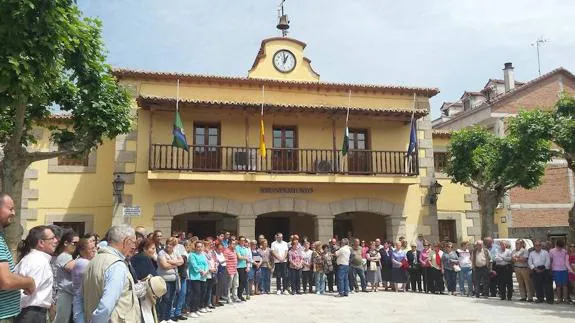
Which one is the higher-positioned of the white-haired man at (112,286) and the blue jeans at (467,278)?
the white-haired man at (112,286)

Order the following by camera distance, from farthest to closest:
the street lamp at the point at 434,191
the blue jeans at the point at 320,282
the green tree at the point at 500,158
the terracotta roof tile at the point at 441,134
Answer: the terracotta roof tile at the point at 441,134 < the street lamp at the point at 434,191 < the blue jeans at the point at 320,282 < the green tree at the point at 500,158

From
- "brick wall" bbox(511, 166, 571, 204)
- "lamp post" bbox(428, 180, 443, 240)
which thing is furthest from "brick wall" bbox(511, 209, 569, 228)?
"lamp post" bbox(428, 180, 443, 240)

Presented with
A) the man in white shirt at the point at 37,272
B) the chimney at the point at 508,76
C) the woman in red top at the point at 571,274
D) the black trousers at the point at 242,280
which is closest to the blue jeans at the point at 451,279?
the woman in red top at the point at 571,274

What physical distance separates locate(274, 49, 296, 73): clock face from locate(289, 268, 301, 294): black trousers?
23.9ft

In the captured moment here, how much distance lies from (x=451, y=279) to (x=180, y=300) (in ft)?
24.9

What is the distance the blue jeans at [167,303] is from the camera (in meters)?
8.46

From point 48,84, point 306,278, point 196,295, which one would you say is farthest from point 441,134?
point 48,84

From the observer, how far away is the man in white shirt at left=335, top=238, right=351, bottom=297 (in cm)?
1255

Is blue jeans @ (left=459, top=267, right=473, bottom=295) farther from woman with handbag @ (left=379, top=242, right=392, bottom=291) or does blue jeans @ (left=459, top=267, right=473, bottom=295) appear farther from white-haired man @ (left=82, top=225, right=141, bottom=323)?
white-haired man @ (left=82, top=225, right=141, bottom=323)

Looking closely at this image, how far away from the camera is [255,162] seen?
15.6 meters

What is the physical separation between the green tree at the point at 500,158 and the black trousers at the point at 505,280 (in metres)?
2.78

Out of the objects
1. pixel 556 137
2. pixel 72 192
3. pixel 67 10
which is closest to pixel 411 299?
pixel 556 137

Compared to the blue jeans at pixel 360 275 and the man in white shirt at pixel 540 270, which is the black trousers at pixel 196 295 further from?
the man in white shirt at pixel 540 270

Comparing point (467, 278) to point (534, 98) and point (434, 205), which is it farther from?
point (534, 98)
